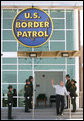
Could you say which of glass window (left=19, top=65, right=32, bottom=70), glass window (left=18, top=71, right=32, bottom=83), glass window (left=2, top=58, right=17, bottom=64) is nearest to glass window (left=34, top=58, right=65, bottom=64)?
glass window (left=19, top=65, right=32, bottom=70)

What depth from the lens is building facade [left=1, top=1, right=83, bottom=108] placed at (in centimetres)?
2076

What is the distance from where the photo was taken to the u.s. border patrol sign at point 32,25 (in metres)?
19.2

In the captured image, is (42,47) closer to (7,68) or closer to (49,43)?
(49,43)

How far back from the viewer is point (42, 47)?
2117 cm

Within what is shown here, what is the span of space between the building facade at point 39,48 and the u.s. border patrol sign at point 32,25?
146cm

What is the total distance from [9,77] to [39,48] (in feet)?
8.50

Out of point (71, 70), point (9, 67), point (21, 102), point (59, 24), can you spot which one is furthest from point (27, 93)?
point (59, 24)

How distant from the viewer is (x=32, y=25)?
19391 mm

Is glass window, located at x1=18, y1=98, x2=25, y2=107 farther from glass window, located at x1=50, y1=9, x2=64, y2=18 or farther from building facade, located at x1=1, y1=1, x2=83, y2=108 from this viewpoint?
glass window, located at x1=50, y1=9, x2=64, y2=18

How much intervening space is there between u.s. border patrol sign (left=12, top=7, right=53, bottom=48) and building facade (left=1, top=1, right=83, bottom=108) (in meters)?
1.46

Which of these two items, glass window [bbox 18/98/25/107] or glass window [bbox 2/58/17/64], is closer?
glass window [bbox 18/98/25/107]

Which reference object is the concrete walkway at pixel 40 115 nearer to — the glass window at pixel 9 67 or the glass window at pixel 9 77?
the glass window at pixel 9 77

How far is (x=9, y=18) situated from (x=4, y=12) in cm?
→ 50

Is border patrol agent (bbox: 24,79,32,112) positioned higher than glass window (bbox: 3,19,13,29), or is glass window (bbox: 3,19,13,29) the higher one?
glass window (bbox: 3,19,13,29)
